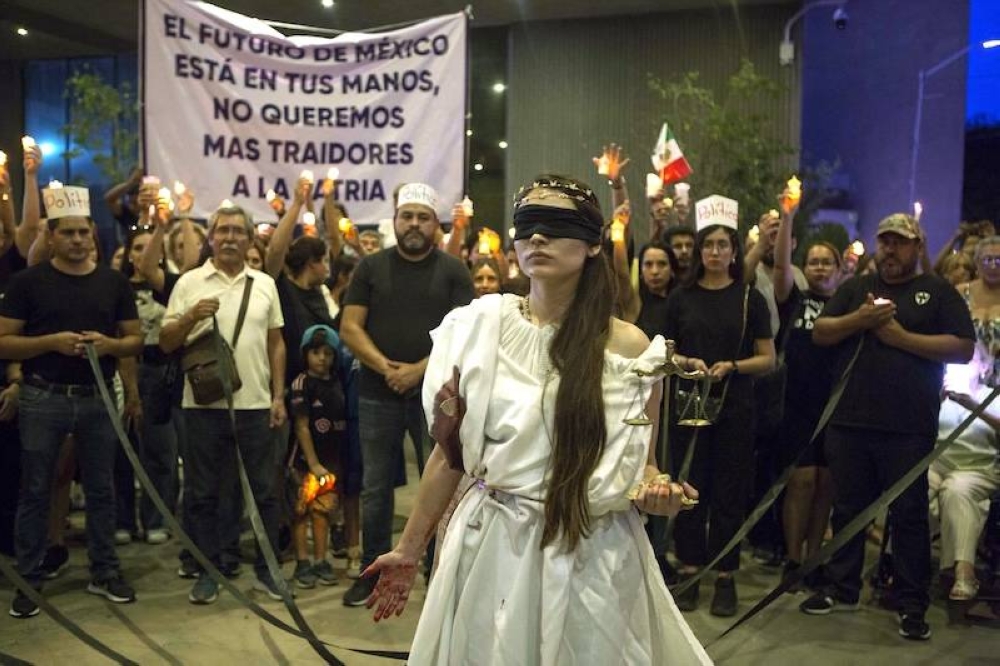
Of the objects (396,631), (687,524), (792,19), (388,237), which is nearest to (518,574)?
(396,631)

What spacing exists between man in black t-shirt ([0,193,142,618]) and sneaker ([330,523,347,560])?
4.27ft

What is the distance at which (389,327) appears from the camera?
5.14 meters

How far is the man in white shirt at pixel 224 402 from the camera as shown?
521 cm

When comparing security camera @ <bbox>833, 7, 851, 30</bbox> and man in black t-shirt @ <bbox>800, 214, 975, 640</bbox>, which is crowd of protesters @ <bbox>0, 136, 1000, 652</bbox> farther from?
security camera @ <bbox>833, 7, 851, 30</bbox>

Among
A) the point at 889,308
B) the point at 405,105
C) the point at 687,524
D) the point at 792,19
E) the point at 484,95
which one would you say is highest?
the point at 792,19

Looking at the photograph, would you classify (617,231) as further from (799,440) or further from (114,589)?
(114,589)

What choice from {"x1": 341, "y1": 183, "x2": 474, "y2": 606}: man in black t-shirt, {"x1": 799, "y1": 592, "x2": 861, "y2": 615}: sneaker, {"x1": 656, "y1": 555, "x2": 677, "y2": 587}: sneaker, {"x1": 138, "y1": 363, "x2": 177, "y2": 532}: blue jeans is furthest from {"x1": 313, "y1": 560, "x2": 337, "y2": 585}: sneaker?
{"x1": 799, "y1": 592, "x2": 861, "y2": 615}: sneaker

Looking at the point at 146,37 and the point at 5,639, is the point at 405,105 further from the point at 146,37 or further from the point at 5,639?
the point at 5,639

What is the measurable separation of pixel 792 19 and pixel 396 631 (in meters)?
12.6

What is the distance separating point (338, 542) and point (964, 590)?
143 inches

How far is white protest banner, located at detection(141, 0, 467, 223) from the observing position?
234 inches

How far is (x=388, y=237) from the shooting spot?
764 cm

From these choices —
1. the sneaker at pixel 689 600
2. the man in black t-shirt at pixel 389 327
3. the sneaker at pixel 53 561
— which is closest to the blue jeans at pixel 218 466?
the man in black t-shirt at pixel 389 327

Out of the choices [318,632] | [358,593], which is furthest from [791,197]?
[318,632]
